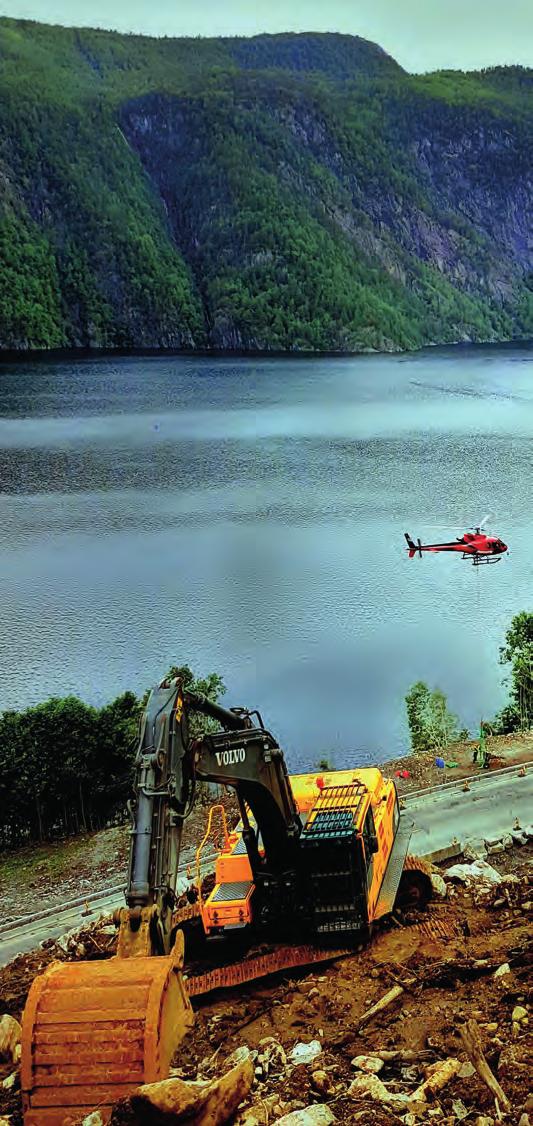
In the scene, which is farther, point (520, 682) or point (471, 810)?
point (520, 682)

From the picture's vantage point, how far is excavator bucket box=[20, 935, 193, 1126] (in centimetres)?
895

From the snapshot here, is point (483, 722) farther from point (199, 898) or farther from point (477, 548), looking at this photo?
point (477, 548)

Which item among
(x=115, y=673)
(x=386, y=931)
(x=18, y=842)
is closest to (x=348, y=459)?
(x=115, y=673)

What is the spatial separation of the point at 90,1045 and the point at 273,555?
55602mm

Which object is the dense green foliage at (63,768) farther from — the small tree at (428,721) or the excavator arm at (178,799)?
the excavator arm at (178,799)

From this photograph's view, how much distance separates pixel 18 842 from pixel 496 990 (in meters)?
22.4

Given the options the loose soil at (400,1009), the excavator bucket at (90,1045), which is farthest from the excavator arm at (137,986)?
the loose soil at (400,1009)

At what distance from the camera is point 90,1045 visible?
29.5 ft

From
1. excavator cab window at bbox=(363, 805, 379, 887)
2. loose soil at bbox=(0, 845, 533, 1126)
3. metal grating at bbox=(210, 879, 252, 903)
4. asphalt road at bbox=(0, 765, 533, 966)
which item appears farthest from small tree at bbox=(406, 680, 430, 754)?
metal grating at bbox=(210, 879, 252, 903)

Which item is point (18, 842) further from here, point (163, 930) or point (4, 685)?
point (163, 930)

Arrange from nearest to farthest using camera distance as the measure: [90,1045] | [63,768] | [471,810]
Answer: [90,1045]
[471,810]
[63,768]

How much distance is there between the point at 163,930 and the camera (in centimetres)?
1012

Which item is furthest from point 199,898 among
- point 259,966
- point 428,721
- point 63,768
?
point 428,721

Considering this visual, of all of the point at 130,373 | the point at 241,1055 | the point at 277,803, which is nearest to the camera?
the point at 241,1055
